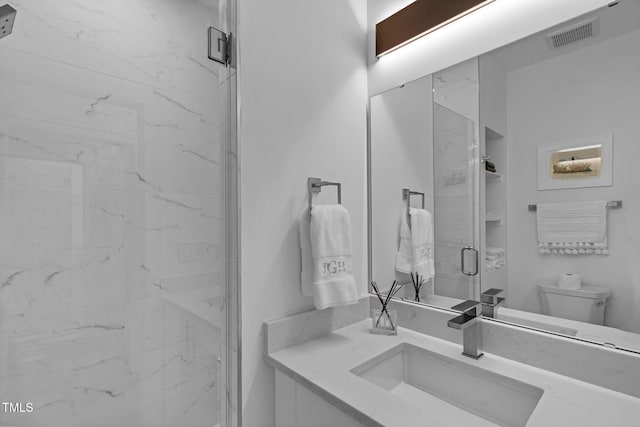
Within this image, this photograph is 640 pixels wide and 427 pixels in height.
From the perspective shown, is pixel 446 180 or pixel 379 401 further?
pixel 446 180

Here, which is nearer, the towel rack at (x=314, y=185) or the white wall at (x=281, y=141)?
the white wall at (x=281, y=141)

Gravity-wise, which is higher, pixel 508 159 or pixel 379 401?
pixel 508 159

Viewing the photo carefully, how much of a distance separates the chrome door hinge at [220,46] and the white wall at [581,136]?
0.98 meters

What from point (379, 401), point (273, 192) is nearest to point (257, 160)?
point (273, 192)

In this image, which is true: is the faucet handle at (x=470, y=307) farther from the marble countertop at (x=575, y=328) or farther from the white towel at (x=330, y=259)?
the white towel at (x=330, y=259)

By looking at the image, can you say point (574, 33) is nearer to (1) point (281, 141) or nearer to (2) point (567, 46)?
(2) point (567, 46)

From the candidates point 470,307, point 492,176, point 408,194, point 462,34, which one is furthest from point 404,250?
point 462,34

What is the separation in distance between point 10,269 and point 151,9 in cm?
89

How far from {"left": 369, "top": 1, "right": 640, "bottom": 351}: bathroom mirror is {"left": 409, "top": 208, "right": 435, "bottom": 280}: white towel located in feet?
0.07

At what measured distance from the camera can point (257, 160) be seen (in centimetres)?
113

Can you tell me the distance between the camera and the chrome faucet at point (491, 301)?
112 centimetres

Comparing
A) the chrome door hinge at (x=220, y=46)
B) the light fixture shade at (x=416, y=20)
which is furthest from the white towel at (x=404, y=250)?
the chrome door hinge at (x=220, y=46)

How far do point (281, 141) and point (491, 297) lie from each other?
37.4 inches

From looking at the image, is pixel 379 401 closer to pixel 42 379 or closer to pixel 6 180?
pixel 42 379
